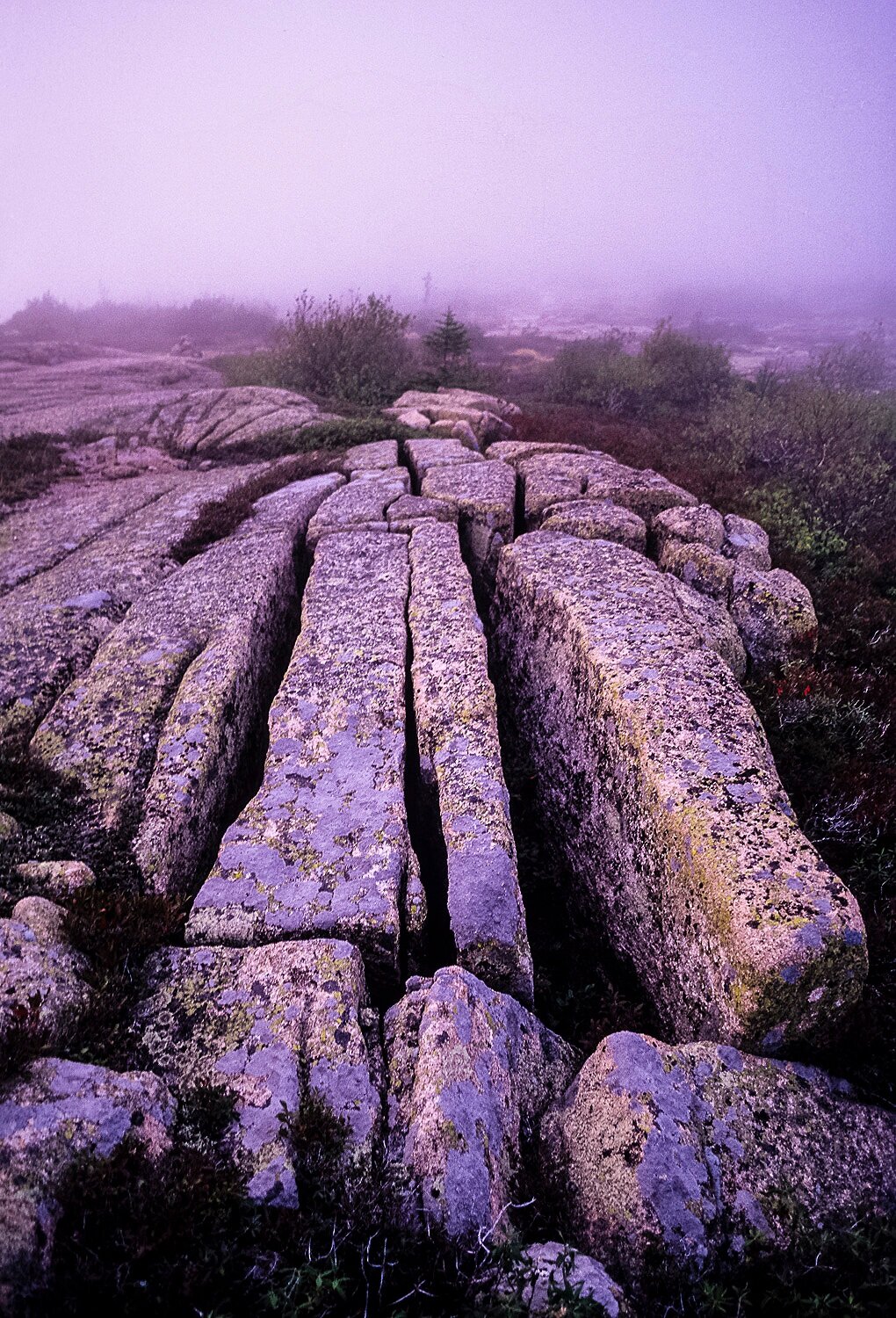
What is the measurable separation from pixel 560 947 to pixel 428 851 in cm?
134

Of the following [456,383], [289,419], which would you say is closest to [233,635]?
[289,419]

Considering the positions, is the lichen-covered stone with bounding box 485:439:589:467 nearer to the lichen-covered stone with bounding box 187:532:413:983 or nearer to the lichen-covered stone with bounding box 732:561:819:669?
the lichen-covered stone with bounding box 732:561:819:669

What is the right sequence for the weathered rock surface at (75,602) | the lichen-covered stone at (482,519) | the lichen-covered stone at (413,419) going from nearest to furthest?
the weathered rock surface at (75,602) → the lichen-covered stone at (482,519) → the lichen-covered stone at (413,419)

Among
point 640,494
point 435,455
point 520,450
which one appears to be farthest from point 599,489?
point 435,455

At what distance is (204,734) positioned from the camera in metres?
5.24

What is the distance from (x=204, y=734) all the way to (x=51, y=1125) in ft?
9.83

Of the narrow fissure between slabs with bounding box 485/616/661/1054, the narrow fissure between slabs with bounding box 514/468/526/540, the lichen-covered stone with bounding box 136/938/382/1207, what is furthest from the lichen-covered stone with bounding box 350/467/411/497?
the lichen-covered stone with bounding box 136/938/382/1207

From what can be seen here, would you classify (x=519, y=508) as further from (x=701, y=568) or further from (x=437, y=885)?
(x=437, y=885)

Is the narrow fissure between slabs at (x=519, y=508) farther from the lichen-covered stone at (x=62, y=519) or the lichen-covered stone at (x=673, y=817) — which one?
the lichen-covered stone at (x=62, y=519)

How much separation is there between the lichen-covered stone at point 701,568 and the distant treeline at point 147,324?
2038 inches

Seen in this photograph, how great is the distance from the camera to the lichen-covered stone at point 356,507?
8797mm

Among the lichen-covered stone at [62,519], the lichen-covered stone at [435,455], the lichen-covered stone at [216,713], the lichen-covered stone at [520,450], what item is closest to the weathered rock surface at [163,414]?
the lichen-covered stone at [62,519]

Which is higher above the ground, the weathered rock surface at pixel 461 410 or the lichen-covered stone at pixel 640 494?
the weathered rock surface at pixel 461 410

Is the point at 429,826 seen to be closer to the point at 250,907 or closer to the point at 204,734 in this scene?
the point at 250,907
